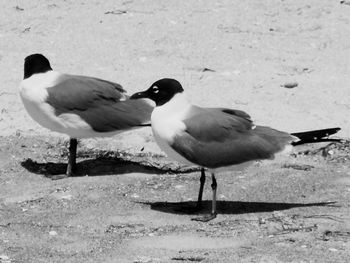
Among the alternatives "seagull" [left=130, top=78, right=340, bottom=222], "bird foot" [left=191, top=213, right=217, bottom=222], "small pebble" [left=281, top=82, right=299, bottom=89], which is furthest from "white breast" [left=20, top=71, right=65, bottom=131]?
"small pebble" [left=281, top=82, right=299, bottom=89]

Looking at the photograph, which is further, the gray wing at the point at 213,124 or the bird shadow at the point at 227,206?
the bird shadow at the point at 227,206

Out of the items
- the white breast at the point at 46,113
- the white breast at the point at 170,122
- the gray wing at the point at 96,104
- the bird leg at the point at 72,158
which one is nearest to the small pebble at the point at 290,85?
the gray wing at the point at 96,104

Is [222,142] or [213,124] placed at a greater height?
[213,124]

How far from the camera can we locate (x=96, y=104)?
323 inches

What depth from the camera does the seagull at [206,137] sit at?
6.89m

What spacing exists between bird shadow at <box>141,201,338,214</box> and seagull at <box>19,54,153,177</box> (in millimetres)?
1127

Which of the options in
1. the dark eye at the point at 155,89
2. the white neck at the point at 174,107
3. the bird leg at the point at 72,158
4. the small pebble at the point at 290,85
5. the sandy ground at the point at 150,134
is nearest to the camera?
the sandy ground at the point at 150,134

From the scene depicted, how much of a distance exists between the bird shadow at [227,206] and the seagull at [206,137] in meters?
0.14

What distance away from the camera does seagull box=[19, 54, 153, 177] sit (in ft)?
26.4

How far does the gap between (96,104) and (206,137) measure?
5.21ft

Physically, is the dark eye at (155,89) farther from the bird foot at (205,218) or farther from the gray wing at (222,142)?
the bird foot at (205,218)

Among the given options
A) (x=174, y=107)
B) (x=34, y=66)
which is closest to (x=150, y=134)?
(x=34, y=66)

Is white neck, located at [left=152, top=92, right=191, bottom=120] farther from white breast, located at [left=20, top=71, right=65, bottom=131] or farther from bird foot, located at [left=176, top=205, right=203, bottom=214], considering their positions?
white breast, located at [left=20, top=71, right=65, bottom=131]

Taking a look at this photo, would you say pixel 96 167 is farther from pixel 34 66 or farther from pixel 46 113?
pixel 34 66
